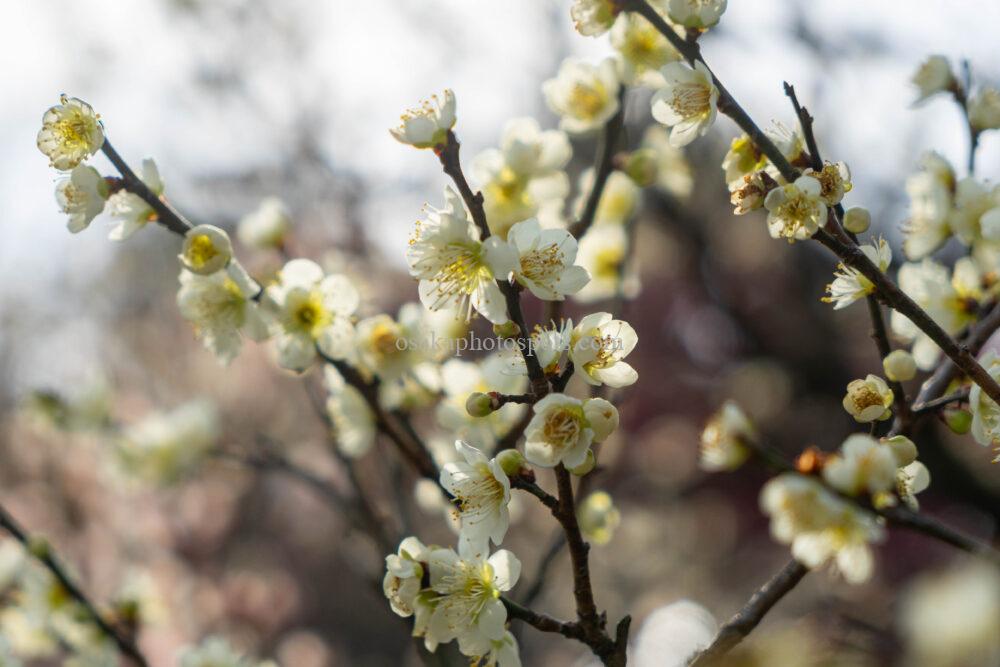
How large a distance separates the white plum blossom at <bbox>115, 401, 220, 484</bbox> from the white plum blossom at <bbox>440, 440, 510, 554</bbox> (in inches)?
70.4

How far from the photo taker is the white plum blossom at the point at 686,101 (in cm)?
120

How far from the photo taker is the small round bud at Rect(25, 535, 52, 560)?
1.71 metres

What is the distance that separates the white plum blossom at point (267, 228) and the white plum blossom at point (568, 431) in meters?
1.09

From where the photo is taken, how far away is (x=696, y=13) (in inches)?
48.0

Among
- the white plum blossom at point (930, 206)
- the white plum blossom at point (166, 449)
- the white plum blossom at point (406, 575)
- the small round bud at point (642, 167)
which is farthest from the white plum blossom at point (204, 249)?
the white plum blossom at point (166, 449)

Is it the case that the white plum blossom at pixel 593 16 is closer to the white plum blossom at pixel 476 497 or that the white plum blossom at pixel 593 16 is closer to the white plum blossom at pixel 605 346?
the white plum blossom at pixel 605 346

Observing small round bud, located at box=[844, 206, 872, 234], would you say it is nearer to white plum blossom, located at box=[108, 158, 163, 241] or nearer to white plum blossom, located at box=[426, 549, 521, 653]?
white plum blossom, located at box=[426, 549, 521, 653]

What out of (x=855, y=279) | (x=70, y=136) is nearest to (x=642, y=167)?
(x=855, y=279)

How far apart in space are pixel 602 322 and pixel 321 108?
4.49 metres

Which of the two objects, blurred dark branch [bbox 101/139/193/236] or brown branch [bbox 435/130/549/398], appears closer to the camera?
brown branch [bbox 435/130/549/398]

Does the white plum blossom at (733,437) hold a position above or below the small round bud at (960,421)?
below

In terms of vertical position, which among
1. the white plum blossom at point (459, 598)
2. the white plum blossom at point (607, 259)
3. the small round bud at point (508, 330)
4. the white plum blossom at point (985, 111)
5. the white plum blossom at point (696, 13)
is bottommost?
the white plum blossom at point (459, 598)

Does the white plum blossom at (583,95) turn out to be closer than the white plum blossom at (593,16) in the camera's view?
No

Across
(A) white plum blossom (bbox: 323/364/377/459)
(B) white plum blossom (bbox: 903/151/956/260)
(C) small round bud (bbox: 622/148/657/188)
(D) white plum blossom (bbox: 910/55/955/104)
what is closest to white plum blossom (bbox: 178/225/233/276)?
(A) white plum blossom (bbox: 323/364/377/459)
